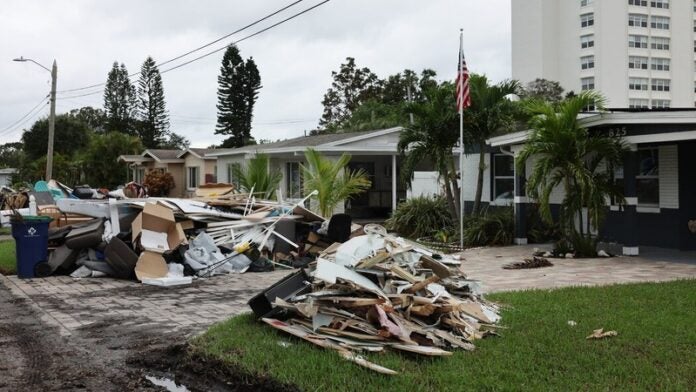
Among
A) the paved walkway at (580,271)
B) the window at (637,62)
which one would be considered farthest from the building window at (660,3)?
the paved walkway at (580,271)

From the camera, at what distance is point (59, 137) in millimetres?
60781

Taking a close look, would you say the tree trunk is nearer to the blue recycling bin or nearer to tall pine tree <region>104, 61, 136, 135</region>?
the blue recycling bin

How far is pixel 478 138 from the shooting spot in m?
17.3

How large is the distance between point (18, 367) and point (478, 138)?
1314 centimetres

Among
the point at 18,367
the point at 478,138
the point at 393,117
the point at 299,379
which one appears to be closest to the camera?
the point at 299,379

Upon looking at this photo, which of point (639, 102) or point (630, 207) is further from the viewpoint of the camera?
point (639, 102)

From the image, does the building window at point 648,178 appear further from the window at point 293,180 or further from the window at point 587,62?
the window at point 587,62

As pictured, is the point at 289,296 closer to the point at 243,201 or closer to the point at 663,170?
the point at 243,201

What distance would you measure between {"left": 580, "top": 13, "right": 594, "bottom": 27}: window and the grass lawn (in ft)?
244

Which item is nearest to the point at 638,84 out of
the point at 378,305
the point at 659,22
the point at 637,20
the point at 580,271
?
the point at 637,20

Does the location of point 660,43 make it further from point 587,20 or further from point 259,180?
point 259,180

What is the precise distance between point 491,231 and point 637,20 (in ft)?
221

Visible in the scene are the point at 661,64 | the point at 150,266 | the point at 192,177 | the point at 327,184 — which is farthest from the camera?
the point at 661,64

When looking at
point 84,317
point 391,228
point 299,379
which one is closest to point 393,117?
point 391,228
